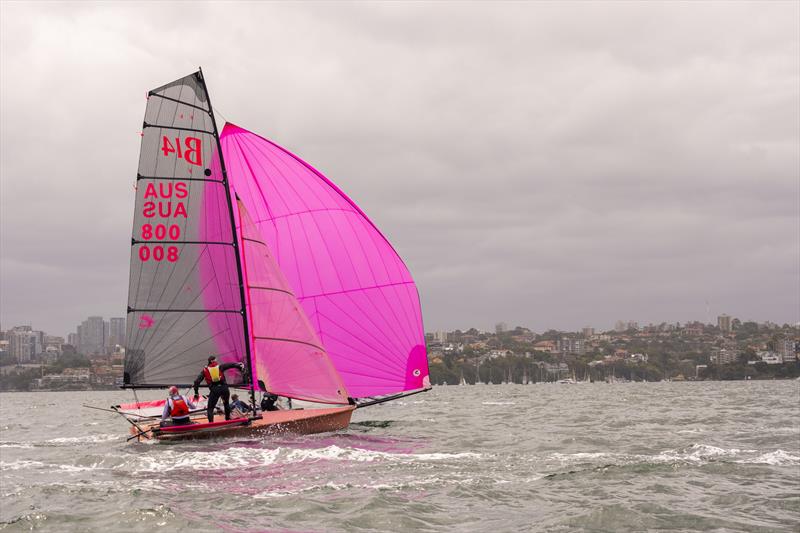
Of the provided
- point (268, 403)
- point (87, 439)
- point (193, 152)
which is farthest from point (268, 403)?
point (193, 152)

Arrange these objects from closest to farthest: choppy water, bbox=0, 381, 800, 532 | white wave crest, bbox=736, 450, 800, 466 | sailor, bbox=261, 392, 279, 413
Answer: choppy water, bbox=0, 381, 800, 532, white wave crest, bbox=736, 450, 800, 466, sailor, bbox=261, 392, 279, 413

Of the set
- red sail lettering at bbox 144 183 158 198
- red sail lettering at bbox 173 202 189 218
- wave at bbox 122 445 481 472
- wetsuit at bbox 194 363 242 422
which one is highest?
red sail lettering at bbox 144 183 158 198

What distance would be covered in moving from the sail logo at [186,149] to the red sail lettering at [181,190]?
591 mm

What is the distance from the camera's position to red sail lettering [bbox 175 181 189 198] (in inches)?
877

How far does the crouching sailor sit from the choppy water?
0.66 metres

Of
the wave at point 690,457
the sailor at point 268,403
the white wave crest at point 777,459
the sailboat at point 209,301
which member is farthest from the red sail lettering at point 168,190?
the white wave crest at point 777,459

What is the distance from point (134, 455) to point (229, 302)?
519 cm

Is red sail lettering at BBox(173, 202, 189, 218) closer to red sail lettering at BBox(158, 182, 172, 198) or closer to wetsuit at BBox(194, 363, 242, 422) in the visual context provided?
red sail lettering at BBox(158, 182, 172, 198)

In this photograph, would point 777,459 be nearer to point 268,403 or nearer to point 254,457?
point 254,457

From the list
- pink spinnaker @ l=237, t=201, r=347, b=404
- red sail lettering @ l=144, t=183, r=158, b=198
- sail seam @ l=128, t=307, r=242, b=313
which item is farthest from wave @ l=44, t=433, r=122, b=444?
red sail lettering @ l=144, t=183, r=158, b=198

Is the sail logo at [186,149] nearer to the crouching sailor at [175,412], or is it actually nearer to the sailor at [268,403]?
the crouching sailor at [175,412]

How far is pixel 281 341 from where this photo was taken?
74.7 ft

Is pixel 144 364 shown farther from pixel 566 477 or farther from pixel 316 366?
pixel 566 477

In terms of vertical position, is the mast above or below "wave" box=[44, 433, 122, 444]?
above
